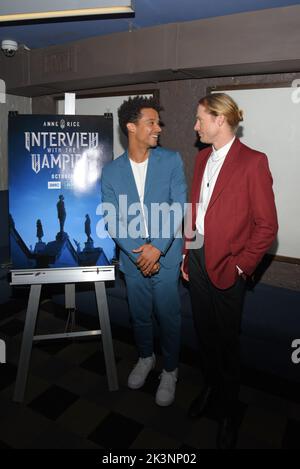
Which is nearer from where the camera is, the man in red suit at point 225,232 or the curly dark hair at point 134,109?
the man in red suit at point 225,232

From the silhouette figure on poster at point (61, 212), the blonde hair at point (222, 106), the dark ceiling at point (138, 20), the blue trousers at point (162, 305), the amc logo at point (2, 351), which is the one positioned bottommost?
the amc logo at point (2, 351)

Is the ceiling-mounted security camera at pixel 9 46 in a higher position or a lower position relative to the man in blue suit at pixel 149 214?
higher

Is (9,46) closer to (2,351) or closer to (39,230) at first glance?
(39,230)

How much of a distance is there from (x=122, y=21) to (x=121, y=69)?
33 cm

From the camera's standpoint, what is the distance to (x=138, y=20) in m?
2.61

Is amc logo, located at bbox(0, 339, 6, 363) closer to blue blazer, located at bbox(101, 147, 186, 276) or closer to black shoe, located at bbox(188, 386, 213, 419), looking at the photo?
blue blazer, located at bbox(101, 147, 186, 276)

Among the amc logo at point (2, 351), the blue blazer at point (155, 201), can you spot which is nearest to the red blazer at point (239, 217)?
the blue blazer at point (155, 201)

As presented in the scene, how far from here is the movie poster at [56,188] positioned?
2254 mm

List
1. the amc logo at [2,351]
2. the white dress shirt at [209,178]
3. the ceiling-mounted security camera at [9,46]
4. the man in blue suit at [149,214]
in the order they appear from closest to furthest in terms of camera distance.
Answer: the white dress shirt at [209,178], the man in blue suit at [149,214], the amc logo at [2,351], the ceiling-mounted security camera at [9,46]

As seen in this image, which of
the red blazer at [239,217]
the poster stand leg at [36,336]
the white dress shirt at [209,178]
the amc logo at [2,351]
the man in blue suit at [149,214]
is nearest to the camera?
the red blazer at [239,217]

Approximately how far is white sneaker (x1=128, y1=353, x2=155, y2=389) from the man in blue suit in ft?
0.58

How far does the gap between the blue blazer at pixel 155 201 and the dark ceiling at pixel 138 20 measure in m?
0.98

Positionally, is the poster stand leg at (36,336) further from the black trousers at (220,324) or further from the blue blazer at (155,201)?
the black trousers at (220,324)

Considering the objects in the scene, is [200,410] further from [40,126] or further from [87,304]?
[40,126]
